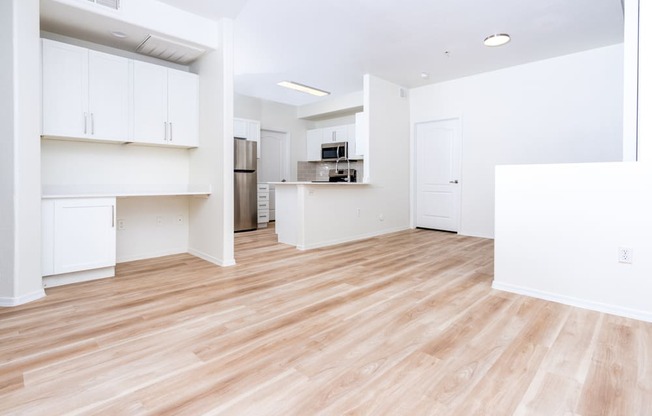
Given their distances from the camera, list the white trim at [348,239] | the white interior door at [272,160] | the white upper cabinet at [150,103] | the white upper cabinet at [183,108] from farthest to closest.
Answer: the white interior door at [272,160] < the white trim at [348,239] < the white upper cabinet at [183,108] < the white upper cabinet at [150,103]

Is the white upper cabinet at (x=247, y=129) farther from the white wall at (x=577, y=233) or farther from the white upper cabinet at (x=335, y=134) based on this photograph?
the white wall at (x=577, y=233)

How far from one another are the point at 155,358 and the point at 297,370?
764mm

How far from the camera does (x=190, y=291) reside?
2.80 m

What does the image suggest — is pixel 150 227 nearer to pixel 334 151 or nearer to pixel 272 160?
pixel 272 160

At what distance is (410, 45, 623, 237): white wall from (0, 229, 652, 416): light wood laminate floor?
284 cm

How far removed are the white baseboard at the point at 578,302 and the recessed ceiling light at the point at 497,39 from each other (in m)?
2.95

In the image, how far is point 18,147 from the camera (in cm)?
247

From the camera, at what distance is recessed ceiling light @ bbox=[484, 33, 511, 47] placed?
394 cm

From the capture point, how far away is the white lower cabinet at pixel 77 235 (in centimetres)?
283

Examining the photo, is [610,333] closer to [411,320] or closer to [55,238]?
[411,320]

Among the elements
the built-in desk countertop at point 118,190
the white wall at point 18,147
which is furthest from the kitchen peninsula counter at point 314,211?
the white wall at point 18,147

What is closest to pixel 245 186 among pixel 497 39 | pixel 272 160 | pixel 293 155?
pixel 272 160

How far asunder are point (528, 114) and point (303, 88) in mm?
3800

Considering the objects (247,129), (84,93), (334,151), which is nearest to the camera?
(84,93)
